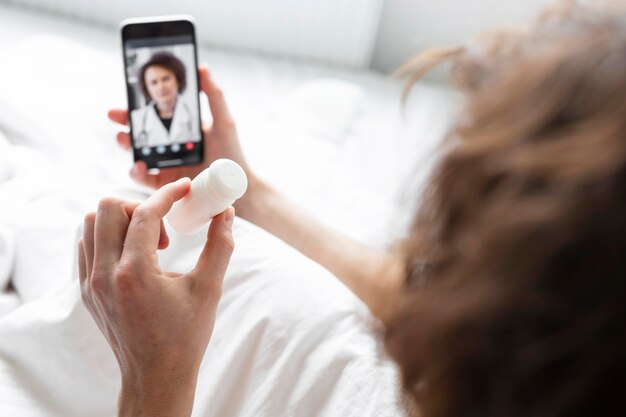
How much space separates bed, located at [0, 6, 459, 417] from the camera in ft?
2.10

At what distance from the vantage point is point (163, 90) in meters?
0.87

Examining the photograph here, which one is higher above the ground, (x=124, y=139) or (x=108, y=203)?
(x=108, y=203)

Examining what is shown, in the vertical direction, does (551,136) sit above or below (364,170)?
above

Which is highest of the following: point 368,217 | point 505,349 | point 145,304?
point 505,349

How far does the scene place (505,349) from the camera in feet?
1.24

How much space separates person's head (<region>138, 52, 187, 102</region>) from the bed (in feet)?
0.39

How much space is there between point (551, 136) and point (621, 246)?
6 centimetres

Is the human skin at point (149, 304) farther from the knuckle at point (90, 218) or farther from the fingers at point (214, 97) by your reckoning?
the fingers at point (214, 97)

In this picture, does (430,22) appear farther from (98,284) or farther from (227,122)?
(98,284)

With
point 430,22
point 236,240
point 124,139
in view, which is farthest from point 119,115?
point 430,22

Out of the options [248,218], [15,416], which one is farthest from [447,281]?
[248,218]

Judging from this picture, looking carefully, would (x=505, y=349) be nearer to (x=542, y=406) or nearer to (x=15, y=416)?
(x=542, y=406)

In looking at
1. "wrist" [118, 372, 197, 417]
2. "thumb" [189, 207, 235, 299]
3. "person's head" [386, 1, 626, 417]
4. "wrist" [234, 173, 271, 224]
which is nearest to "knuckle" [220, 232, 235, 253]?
"thumb" [189, 207, 235, 299]

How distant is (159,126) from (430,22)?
830 mm
